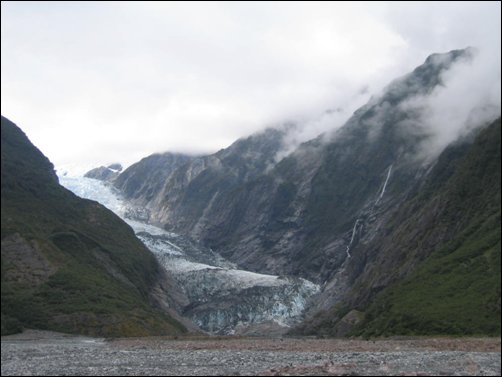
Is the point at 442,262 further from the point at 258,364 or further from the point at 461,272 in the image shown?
the point at 258,364

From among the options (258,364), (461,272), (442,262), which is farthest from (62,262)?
(258,364)

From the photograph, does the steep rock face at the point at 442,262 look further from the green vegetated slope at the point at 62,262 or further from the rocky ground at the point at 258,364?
the green vegetated slope at the point at 62,262

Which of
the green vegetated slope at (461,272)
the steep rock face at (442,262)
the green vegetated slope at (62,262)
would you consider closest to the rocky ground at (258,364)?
the green vegetated slope at (461,272)

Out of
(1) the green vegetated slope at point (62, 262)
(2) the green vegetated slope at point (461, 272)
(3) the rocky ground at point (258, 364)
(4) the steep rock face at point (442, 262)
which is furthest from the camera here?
(1) the green vegetated slope at point (62, 262)

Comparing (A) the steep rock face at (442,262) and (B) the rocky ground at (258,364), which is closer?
(B) the rocky ground at (258,364)

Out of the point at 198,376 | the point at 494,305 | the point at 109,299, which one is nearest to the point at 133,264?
the point at 109,299

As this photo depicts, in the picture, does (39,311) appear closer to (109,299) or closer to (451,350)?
(109,299)
